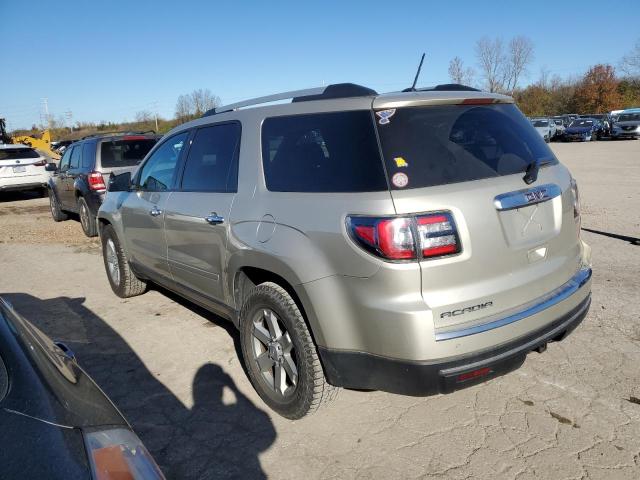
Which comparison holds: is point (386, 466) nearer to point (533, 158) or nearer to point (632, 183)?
point (533, 158)

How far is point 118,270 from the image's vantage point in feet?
18.0

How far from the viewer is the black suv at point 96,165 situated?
8.52 metres

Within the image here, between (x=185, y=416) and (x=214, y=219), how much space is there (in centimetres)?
130

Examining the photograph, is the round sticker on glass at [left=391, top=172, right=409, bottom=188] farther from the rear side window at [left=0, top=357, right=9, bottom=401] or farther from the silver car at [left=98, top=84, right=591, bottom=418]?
the rear side window at [left=0, top=357, right=9, bottom=401]

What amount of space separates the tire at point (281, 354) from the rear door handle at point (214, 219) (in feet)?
1.88

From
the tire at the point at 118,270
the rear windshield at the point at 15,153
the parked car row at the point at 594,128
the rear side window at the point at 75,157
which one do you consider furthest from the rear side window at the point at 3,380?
the parked car row at the point at 594,128

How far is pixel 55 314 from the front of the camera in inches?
206

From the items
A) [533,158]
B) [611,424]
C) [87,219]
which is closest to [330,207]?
[533,158]

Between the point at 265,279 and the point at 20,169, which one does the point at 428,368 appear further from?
the point at 20,169

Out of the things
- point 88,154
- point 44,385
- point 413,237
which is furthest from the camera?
point 88,154

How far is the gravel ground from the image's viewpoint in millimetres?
2641

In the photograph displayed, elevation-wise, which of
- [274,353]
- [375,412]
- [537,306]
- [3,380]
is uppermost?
[3,380]

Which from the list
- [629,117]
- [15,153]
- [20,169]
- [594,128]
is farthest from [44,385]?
[594,128]

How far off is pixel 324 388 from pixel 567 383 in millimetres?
1673
